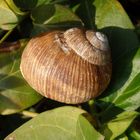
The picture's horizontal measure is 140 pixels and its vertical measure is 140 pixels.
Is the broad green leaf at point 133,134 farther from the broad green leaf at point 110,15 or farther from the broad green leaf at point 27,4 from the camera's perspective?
the broad green leaf at point 27,4

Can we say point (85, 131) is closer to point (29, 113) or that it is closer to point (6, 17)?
point (29, 113)

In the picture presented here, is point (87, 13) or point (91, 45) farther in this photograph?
point (87, 13)

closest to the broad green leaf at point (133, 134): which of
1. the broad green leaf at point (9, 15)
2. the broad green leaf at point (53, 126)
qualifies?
the broad green leaf at point (53, 126)

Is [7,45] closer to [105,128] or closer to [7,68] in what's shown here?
[7,68]

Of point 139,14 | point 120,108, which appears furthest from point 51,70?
point 139,14

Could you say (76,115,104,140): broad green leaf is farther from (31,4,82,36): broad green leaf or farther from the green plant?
(31,4,82,36): broad green leaf

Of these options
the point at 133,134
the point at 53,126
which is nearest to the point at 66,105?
the point at 53,126

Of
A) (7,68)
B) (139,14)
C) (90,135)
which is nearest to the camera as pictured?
(90,135)

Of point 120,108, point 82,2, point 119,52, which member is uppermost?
point 82,2
